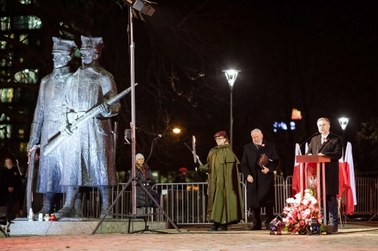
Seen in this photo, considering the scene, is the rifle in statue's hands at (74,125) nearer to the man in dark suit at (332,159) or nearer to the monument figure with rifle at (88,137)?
the monument figure with rifle at (88,137)

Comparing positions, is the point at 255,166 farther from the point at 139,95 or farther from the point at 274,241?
the point at 139,95

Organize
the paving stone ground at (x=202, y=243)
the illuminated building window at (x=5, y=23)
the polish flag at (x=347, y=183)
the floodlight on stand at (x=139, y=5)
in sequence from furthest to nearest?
the illuminated building window at (x=5, y=23) < the polish flag at (x=347, y=183) < the floodlight on stand at (x=139, y=5) < the paving stone ground at (x=202, y=243)

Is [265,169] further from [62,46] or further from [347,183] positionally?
[62,46]

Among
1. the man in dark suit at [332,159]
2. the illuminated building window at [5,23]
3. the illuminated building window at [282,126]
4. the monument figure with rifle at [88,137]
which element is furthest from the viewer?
the illuminated building window at [282,126]

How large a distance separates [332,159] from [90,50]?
16.0ft

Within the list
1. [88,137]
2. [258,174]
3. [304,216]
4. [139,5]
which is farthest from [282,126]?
[304,216]

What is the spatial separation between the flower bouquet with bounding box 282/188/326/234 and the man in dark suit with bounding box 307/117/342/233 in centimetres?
35

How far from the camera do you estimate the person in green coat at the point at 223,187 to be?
1434 centimetres

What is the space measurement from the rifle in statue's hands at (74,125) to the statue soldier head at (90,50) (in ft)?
3.12

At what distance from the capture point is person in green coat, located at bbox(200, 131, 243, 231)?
565 inches

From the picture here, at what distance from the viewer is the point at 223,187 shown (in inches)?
570

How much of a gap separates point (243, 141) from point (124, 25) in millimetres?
16285

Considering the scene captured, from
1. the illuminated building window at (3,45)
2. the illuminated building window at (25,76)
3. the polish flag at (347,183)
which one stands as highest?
the illuminated building window at (3,45)

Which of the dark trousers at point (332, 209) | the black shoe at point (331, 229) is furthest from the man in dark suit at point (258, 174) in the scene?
the black shoe at point (331, 229)
